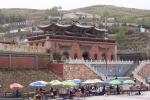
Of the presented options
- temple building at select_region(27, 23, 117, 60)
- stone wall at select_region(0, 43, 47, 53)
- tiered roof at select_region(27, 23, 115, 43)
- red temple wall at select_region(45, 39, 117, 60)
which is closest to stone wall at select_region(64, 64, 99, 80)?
stone wall at select_region(0, 43, 47, 53)

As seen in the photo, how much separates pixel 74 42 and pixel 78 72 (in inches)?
477

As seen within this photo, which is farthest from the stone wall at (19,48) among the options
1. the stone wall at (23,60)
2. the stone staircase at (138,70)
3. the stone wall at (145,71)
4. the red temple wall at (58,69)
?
the stone wall at (145,71)

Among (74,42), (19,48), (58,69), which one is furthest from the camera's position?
(74,42)

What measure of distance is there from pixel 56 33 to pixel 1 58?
20677 mm

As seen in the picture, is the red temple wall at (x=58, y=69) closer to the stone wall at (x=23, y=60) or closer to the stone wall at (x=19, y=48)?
the stone wall at (x=23, y=60)

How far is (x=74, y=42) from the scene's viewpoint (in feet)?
227

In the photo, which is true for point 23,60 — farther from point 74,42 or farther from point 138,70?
point 138,70

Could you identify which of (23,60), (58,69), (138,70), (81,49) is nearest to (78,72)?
(58,69)

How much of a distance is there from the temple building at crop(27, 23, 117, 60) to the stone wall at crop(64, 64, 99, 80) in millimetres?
4812

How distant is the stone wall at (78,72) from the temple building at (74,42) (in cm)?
481

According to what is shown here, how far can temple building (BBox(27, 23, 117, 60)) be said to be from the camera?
65.8 meters

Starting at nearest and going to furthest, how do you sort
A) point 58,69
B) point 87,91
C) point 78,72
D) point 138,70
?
point 87,91 < point 58,69 < point 78,72 < point 138,70

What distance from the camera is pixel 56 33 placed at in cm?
6919

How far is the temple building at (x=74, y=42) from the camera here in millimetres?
65812
